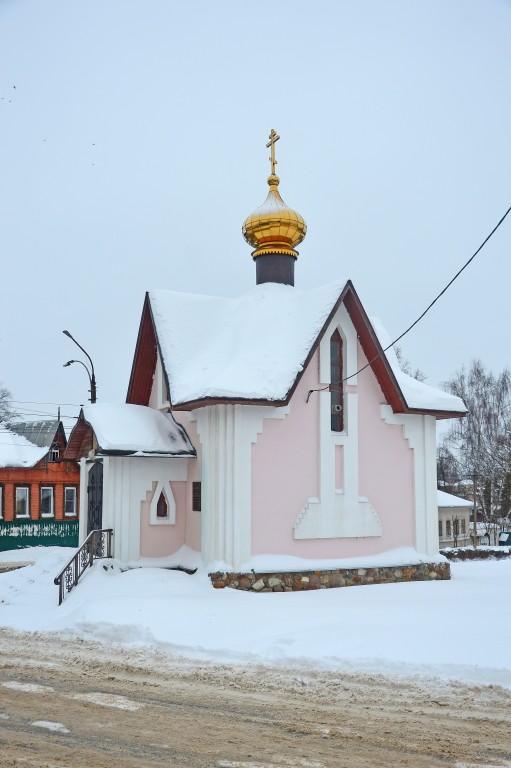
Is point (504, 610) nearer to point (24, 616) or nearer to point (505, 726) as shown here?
point (505, 726)

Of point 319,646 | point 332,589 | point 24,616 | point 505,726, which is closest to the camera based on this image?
point 505,726

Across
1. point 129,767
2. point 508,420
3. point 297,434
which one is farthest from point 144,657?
point 508,420

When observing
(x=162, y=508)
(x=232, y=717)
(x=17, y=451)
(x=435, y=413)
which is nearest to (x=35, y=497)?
(x=17, y=451)

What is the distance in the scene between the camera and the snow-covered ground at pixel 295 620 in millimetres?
7820

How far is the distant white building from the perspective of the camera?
31.7 meters

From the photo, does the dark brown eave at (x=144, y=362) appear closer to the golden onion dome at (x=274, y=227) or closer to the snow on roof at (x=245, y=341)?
the snow on roof at (x=245, y=341)

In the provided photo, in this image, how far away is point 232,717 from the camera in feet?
20.3

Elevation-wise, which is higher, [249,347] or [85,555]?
[249,347]

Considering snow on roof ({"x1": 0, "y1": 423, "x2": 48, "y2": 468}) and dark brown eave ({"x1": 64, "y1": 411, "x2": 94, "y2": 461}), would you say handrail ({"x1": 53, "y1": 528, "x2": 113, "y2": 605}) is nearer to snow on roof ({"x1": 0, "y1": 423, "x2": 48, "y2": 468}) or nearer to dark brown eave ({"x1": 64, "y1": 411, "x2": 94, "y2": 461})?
dark brown eave ({"x1": 64, "y1": 411, "x2": 94, "y2": 461})

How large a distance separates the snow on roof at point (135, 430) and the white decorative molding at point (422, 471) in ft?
12.3

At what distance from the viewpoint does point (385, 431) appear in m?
14.0

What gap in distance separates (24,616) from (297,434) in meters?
5.08

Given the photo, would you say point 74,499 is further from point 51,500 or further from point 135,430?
point 135,430

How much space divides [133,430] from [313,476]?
10.4 ft
